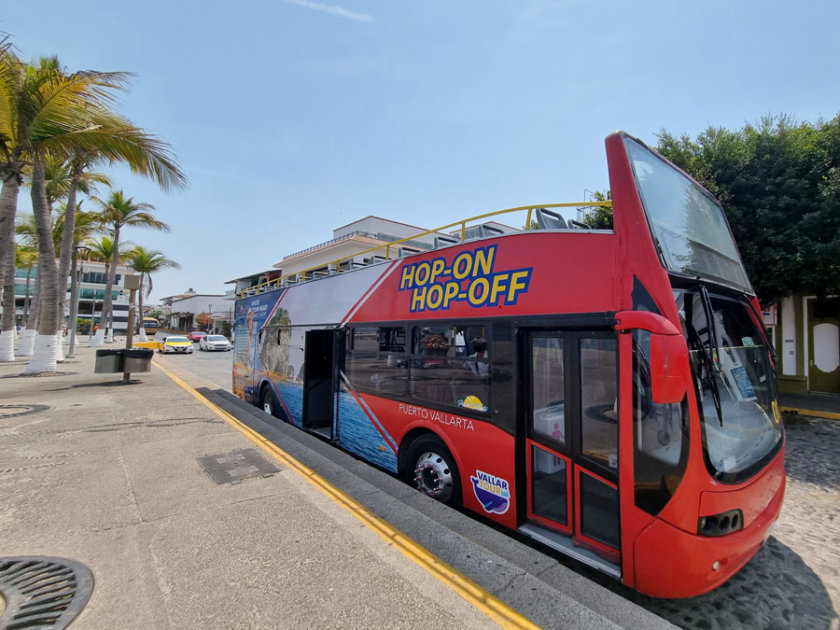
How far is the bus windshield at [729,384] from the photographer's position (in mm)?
2596

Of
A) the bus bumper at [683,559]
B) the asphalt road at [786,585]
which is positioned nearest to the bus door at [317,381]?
the asphalt road at [786,585]

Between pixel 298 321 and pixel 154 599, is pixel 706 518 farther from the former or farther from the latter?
pixel 298 321

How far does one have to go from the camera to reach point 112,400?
8383 mm

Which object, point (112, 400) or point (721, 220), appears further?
point (112, 400)

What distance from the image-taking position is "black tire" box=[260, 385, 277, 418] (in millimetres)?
8320

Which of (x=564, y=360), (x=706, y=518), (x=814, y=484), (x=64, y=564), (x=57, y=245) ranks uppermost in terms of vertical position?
(x=57, y=245)

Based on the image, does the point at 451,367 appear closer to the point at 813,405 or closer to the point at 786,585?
the point at 786,585

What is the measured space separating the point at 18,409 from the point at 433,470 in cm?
805

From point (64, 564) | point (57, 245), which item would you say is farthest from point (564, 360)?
point (57, 245)

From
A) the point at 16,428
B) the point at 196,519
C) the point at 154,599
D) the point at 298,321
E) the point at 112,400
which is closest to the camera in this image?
the point at 154,599

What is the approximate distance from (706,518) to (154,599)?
3299 millimetres

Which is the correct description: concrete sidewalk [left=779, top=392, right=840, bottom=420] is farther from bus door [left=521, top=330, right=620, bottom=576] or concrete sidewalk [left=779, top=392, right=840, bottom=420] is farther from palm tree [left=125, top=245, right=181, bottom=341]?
palm tree [left=125, top=245, right=181, bottom=341]

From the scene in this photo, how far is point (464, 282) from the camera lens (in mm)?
4102

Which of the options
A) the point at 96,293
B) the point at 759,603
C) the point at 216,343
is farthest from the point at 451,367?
the point at 96,293
